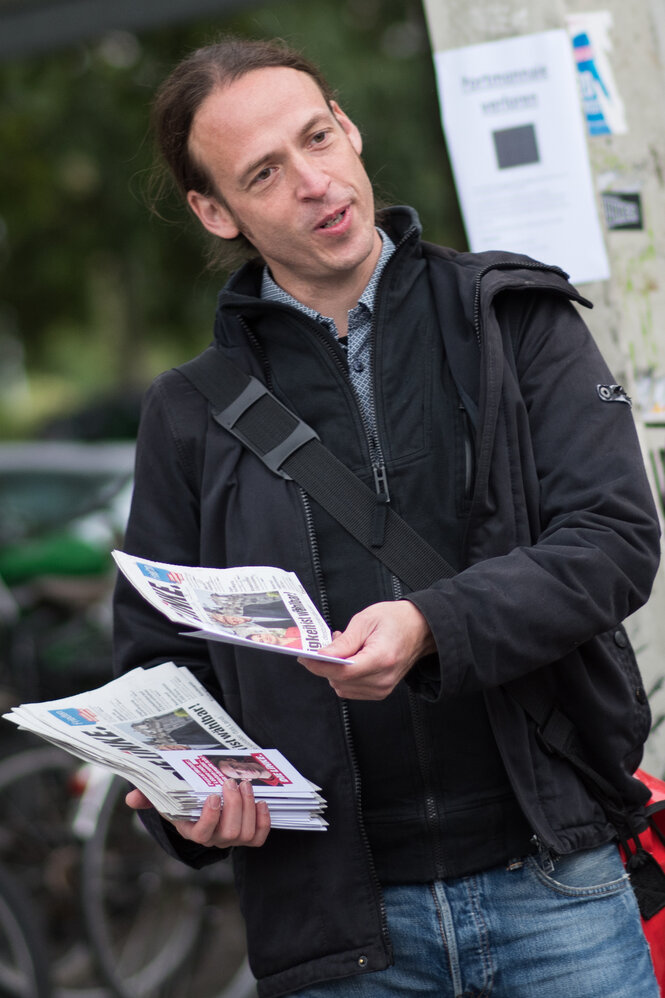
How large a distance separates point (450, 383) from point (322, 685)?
20.2 inches

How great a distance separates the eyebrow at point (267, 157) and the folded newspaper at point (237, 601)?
2.42ft

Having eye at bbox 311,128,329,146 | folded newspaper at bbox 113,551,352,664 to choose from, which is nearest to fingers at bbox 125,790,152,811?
folded newspaper at bbox 113,551,352,664

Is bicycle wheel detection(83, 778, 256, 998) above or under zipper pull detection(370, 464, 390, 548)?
under

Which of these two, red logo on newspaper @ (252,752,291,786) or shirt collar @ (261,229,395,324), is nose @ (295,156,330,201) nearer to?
shirt collar @ (261,229,395,324)

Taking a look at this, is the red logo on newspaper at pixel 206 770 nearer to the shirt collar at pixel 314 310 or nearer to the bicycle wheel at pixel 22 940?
the shirt collar at pixel 314 310

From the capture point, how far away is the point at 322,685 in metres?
1.99

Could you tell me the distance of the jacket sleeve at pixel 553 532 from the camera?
1729 mm

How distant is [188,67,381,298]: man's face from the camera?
82.1 inches

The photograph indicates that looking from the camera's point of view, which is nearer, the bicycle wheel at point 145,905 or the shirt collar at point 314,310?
the shirt collar at point 314,310

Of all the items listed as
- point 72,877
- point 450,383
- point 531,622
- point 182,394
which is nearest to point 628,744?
point 531,622

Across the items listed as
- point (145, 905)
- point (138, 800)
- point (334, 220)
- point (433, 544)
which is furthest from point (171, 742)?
point (145, 905)

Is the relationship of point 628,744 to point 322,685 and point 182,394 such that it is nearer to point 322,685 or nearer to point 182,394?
point 322,685

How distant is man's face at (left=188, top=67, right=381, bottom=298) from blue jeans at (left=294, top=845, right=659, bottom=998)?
0.99 metres


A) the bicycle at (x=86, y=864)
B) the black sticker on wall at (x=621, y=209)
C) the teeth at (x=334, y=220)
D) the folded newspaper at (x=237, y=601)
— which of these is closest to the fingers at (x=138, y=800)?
the folded newspaper at (x=237, y=601)
